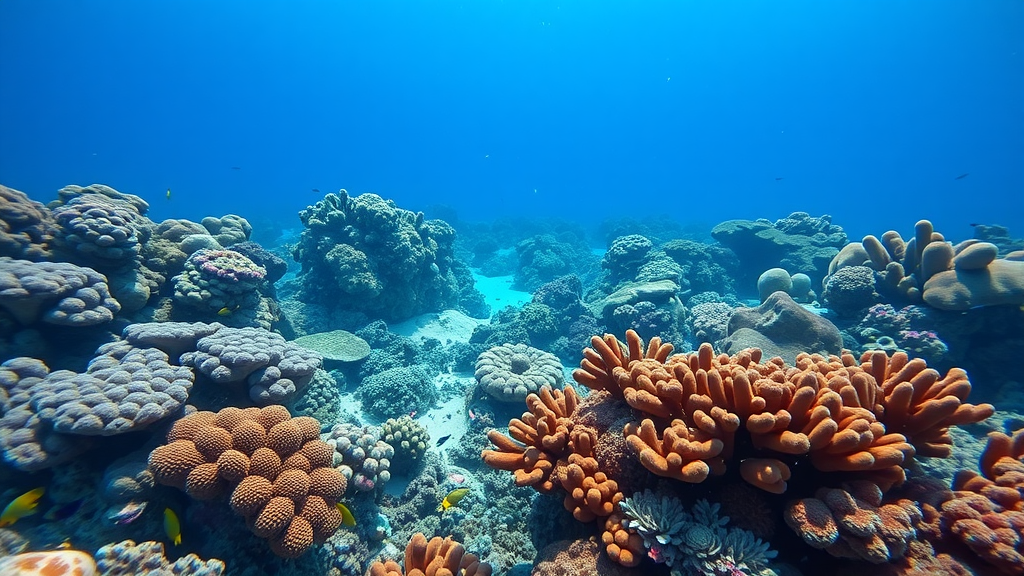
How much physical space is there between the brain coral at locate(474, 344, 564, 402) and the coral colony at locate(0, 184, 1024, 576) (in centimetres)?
7

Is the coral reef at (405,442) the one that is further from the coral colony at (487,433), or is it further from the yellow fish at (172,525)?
the yellow fish at (172,525)

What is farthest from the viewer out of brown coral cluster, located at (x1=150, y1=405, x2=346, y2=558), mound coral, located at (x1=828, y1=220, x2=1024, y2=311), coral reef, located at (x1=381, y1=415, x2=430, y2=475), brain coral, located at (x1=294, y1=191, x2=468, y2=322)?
brain coral, located at (x1=294, y1=191, x2=468, y2=322)

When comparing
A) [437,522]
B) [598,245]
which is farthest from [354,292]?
[598,245]

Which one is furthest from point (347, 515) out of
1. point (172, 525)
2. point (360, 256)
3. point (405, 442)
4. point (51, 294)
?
point (360, 256)

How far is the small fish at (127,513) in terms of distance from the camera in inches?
138

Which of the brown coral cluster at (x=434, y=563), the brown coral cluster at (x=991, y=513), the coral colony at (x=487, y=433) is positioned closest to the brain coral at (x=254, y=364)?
the coral colony at (x=487, y=433)

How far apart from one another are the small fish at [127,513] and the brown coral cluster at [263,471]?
52 cm

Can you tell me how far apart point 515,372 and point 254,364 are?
Answer: 15.4ft

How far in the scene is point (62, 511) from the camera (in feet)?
11.8

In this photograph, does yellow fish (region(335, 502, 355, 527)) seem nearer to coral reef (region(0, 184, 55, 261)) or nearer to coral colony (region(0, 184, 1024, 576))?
coral colony (region(0, 184, 1024, 576))

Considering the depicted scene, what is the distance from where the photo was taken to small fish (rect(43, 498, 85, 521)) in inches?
141

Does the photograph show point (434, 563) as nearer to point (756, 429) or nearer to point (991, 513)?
point (756, 429)

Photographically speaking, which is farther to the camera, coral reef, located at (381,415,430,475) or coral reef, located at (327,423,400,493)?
coral reef, located at (381,415,430,475)

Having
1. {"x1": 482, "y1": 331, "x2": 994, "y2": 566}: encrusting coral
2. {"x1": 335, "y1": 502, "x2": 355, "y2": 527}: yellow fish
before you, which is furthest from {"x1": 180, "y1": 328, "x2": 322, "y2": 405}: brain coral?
{"x1": 482, "y1": 331, "x2": 994, "y2": 566}: encrusting coral
